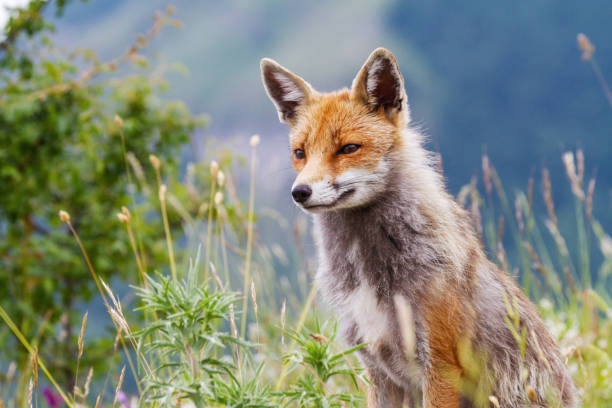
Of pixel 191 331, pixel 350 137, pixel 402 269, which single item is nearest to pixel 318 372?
pixel 191 331

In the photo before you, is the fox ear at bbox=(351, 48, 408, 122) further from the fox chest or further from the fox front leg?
the fox front leg

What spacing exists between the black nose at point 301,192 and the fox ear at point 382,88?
74cm

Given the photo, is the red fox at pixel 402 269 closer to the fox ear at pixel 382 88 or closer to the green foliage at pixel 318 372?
the fox ear at pixel 382 88

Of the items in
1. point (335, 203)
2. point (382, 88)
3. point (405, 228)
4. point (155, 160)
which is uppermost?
point (382, 88)

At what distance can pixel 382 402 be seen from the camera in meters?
3.13

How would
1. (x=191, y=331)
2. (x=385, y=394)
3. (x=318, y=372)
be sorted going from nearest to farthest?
(x=191, y=331), (x=318, y=372), (x=385, y=394)

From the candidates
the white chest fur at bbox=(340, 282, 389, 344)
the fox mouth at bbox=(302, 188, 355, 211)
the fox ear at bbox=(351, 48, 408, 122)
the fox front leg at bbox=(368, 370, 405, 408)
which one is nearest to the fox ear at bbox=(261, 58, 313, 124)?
the fox ear at bbox=(351, 48, 408, 122)

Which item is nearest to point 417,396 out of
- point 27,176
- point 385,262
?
point 385,262

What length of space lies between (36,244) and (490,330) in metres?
6.95

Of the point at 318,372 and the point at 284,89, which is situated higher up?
the point at 284,89

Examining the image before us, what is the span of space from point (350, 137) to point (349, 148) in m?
0.06

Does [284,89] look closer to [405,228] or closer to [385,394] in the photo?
[405,228]

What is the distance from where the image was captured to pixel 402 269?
2.83 meters

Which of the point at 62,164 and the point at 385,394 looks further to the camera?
the point at 62,164
